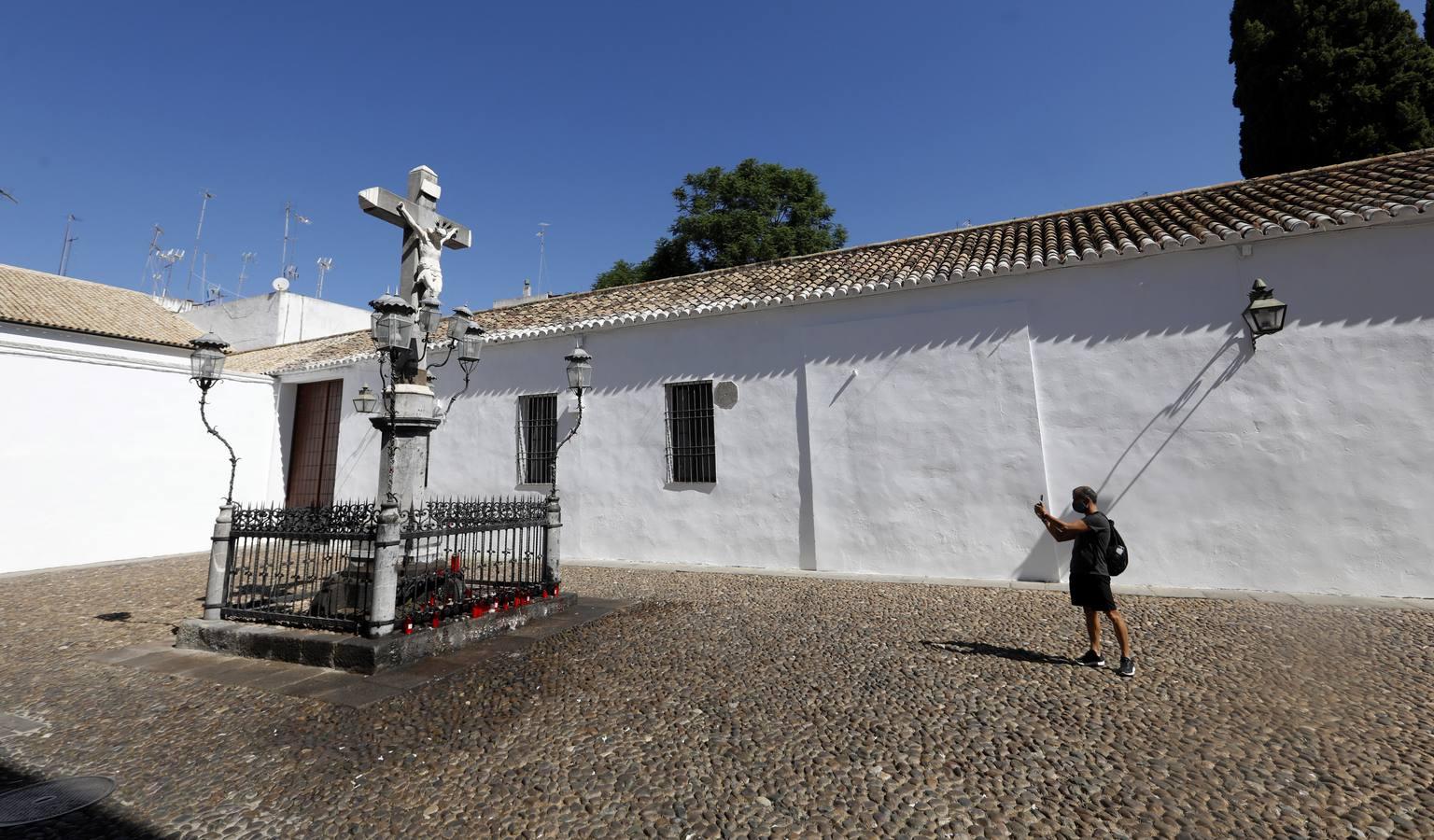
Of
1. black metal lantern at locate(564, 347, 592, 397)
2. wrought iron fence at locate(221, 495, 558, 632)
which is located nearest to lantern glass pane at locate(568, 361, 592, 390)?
black metal lantern at locate(564, 347, 592, 397)

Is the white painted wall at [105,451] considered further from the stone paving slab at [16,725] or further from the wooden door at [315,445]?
the stone paving slab at [16,725]

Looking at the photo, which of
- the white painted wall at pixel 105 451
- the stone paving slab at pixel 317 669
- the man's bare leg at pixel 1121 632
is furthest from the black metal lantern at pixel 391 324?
the white painted wall at pixel 105 451

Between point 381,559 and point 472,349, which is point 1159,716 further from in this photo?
point 472,349

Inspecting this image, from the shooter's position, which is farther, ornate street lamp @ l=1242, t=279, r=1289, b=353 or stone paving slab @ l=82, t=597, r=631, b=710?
ornate street lamp @ l=1242, t=279, r=1289, b=353

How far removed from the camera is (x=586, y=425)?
10430mm

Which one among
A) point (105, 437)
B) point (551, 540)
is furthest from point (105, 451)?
point (551, 540)

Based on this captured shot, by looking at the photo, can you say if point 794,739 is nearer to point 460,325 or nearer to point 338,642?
point 338,642

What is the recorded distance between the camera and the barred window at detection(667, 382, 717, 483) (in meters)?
9.64

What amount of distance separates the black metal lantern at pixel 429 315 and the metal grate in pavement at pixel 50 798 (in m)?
3.93

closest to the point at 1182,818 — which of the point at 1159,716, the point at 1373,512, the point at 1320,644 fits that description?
the point at 1159,716

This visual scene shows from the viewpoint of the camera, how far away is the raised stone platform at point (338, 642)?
4.36 metres

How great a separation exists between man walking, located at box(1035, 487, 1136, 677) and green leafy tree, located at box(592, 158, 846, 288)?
64.5ft

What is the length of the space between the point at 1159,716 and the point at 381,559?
17.1ft

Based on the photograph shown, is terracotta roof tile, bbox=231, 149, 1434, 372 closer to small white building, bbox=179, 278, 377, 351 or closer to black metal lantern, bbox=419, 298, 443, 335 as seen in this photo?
black metal lantern, bbox=419, 298, 443, 335
